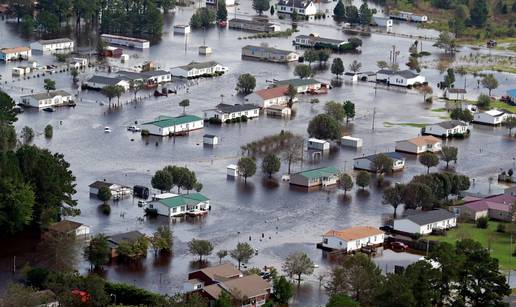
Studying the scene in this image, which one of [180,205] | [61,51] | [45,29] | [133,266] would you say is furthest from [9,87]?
[133,266]

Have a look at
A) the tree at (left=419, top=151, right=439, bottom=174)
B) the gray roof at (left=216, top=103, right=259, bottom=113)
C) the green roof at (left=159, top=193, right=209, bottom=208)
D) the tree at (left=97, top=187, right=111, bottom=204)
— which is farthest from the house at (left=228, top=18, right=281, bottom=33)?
the tree at (left=97, top=187, right=111, bottom=204)

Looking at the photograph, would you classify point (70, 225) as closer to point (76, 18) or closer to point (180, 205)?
point (180, 205)

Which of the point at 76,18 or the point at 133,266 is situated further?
the point at 76,18

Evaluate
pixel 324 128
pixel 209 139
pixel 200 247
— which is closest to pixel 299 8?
pixel 324 128

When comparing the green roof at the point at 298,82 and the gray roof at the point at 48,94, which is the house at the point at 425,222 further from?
the green roof at the point at 298,82

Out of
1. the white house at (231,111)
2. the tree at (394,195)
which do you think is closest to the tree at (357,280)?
the tree at (394,195)

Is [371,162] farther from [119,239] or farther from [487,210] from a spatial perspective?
[119,239]

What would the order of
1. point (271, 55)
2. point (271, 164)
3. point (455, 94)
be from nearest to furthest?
point (271, 164), point (455, 94), point (271, 55)
